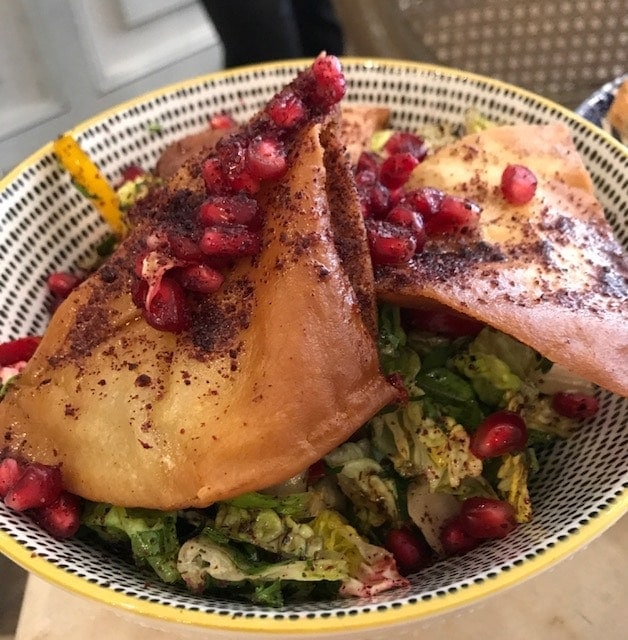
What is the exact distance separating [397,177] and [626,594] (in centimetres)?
91

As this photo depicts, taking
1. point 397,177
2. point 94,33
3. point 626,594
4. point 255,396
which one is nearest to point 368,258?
point 255,396

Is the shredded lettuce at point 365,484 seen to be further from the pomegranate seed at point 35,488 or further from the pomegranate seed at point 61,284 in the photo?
the pomegranate seed at point 61,284

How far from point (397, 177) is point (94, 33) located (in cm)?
227

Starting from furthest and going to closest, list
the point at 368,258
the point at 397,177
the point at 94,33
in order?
1. the point at 94,33
2. the point at 397,177
3. the point at 368,258

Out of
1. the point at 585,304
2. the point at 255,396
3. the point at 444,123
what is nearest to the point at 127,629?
the point at 255,396

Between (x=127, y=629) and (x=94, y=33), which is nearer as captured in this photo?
(x=127, y=629)

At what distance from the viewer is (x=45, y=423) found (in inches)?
47.1

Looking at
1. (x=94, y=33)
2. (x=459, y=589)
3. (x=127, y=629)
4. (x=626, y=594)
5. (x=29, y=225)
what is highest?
(x=94, y=33)

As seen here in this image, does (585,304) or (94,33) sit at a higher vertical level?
(94,33)

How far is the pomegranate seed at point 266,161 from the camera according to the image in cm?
117

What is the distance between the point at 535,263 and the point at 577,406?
0.97ft

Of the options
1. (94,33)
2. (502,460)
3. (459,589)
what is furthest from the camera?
(94,33)

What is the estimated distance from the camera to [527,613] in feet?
4.32

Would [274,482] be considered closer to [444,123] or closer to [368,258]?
[368,258]
